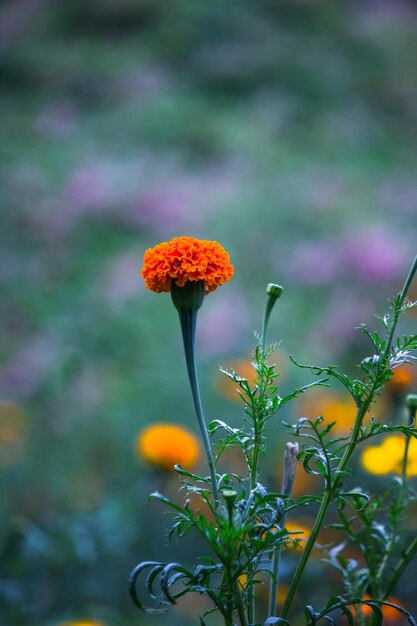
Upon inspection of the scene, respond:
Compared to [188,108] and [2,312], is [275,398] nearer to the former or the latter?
[2,312]

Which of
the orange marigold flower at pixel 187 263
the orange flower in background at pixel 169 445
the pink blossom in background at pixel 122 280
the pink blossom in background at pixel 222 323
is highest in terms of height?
the pink blossom in background at pixel 122 280

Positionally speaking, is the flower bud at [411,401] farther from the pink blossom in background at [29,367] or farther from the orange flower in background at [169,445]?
the pink blossom in background at [29,367]

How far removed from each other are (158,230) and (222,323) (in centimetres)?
69

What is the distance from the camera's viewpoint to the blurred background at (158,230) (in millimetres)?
926

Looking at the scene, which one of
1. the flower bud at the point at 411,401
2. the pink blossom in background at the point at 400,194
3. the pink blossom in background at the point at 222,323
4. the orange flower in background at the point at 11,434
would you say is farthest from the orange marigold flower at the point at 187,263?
the pink blossom in background at the point at 400,194

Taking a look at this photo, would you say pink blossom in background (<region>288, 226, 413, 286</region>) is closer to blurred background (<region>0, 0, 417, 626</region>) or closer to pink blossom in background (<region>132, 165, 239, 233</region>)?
blurred background (<region>0, 0, 417, 626</region>)

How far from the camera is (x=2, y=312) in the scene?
2066 mm

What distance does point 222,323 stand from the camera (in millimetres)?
1808

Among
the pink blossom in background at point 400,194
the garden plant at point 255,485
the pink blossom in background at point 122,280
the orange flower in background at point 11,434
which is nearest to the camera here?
the garden plant at point 255,485

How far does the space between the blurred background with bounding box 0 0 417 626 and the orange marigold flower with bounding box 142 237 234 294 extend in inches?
3.8

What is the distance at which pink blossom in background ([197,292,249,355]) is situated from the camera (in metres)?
1.66

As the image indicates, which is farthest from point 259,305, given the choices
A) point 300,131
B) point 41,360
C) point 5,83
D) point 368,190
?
point 5,83

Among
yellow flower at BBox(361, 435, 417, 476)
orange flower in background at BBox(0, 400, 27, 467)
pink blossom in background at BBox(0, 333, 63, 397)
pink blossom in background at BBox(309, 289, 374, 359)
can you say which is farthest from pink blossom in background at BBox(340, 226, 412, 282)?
yellow flower at BBox(361, 435, 417, 476)

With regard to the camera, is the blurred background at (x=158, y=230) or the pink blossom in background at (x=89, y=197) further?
the pink blossom in background at (x=89, y=197)
